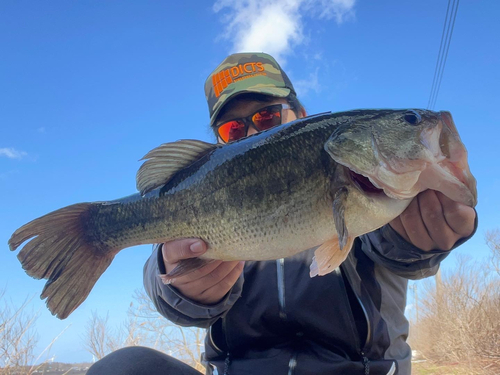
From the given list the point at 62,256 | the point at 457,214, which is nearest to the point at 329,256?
the point at 457,214

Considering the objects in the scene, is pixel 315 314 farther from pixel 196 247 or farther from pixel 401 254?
pixel 196 247

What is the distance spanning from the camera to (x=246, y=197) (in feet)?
5.57

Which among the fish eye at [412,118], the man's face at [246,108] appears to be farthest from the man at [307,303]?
the man's face at [246,108]

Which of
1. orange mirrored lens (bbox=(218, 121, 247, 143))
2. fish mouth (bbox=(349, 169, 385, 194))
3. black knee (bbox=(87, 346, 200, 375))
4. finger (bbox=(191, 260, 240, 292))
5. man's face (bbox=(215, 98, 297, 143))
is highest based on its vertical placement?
man's face (bbox=(215, 98, 297, 143))

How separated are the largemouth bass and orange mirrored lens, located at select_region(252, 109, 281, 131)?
4.06ft

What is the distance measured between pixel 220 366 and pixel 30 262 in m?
1.29

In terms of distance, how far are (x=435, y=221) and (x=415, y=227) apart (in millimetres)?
102

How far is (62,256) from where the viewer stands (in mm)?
1968

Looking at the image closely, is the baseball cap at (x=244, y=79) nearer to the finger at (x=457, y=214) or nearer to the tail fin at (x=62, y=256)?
the tail fin at (x=62, y=256)

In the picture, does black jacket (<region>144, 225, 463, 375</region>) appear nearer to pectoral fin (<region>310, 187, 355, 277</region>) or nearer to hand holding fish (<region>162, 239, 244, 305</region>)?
hand holding fish (<region>162, 239, 244, 305</region>)

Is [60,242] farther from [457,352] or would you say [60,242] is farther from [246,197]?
[457,352]

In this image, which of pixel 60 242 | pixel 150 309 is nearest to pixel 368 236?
pixel 60 242

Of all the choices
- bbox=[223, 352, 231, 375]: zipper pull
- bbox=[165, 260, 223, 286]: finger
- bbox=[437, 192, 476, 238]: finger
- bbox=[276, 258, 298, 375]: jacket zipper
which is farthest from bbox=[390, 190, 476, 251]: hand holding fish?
bbox=[223, 352, 231, 375]: zipper pull

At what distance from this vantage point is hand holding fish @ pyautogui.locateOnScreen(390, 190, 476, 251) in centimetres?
167
